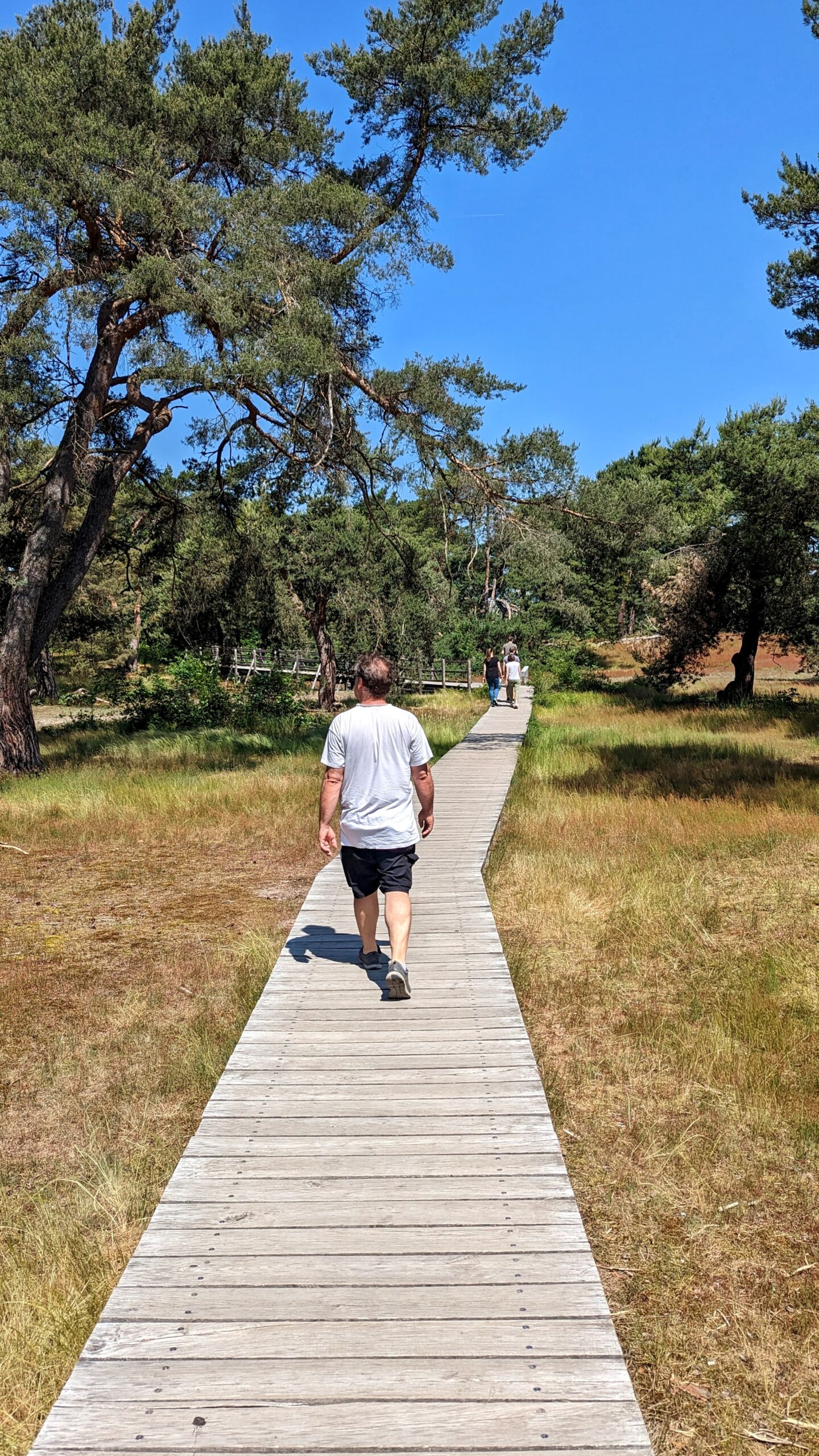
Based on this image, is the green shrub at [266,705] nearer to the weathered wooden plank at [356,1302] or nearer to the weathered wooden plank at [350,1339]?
the weathered wooden plank at [356,1302]

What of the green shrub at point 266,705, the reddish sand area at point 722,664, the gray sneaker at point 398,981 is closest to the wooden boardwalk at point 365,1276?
the gray sneaker at point 398,981

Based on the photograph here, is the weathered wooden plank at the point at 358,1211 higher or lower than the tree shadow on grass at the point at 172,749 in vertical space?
lower

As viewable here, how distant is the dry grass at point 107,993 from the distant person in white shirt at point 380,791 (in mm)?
1315

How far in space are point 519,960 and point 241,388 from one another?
30.8 feet

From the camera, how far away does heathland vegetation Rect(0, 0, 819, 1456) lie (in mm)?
3807

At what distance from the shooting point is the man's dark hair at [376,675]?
197 inches

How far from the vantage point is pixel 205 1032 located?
558 cm

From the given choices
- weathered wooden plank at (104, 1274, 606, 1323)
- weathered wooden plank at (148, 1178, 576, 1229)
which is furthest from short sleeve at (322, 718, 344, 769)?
weathered wooden plank at (104, 1274, 606, 1323)

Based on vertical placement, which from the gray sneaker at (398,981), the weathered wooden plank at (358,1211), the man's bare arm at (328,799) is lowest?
the weathered wooden plank at (358,1211)

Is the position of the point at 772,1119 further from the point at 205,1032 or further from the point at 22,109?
the point at 22,109

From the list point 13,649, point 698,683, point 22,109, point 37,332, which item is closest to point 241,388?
Result: point 37,332

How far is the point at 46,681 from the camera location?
3469cm

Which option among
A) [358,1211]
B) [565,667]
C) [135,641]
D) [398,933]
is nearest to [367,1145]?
[358,1211]

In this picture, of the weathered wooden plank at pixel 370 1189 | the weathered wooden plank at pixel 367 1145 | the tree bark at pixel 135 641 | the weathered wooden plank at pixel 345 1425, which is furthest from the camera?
the tree bark at pixel 135 641
